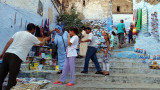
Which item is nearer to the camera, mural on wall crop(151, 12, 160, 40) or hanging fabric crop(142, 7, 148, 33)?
mural on wall crop(151, 12, 160, 40)

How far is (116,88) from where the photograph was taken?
382 centimetres

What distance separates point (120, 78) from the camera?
4.62 metres

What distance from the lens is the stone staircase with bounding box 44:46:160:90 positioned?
12.9 feet

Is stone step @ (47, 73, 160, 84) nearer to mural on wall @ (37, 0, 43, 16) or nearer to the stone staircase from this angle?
the stone staircase

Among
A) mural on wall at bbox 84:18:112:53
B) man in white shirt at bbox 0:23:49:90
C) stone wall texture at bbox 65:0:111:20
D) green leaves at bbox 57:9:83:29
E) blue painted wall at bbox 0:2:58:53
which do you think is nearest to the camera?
man in white shirt at bbox 0:23:49:90

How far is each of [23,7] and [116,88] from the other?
4.59 metres

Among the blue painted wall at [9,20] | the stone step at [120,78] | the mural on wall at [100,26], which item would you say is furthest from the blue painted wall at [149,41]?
the mural on wall at [100,26]

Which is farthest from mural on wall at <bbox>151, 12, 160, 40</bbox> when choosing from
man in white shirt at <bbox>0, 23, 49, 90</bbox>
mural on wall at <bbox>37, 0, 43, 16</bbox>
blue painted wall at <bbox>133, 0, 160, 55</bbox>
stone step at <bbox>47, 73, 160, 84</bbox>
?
man in white shirt at <bbox>0, 23, 49, 90</bbox>

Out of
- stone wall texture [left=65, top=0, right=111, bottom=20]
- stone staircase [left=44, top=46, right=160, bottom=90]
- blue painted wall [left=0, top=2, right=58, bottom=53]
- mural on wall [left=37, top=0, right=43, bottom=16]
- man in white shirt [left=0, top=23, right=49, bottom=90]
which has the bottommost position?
stone staircase [left=44, top=46, right=160, bottom=90]

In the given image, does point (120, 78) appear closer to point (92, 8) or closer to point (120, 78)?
point (120, 78)

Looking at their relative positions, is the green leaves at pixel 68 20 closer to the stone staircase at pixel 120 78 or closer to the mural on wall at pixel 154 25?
the mural on wall at pixel 154 25

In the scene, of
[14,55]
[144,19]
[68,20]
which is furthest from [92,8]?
[14,55]

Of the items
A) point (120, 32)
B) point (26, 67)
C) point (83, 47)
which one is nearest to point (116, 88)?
point (26, 67)

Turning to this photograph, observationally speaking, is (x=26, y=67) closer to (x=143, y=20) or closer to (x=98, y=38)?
(x=143, y=20)
